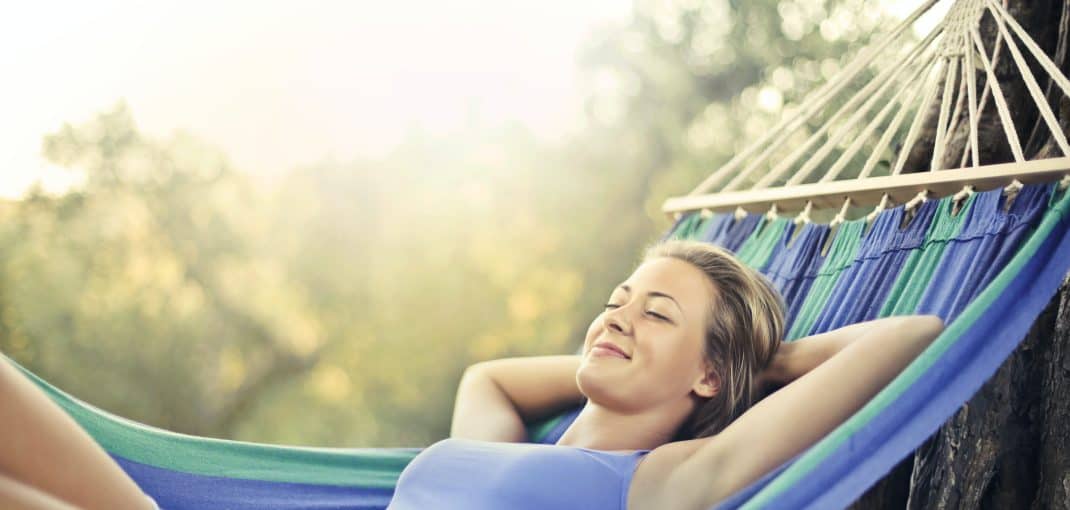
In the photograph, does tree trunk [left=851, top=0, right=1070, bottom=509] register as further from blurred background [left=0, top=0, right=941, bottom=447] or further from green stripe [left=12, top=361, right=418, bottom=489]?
blurred background [left=0, top=0, right=941, bottom=447]

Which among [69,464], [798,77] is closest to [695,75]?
[798,77]

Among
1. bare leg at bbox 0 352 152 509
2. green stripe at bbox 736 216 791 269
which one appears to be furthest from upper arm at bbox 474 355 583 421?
bare leg at bbox 0 352 152 509

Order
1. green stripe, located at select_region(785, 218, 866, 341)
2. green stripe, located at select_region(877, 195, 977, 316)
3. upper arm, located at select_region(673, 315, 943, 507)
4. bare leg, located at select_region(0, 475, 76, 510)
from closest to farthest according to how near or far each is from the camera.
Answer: bare leg, located at select_region(0, 475, 76, 510) < upper arm, located at select_region(673, 315, 943, 507) < green stripe, located at select_region(877, 195, 977, 316) < green stripe, located at select_region(785, 218, 866, 341)

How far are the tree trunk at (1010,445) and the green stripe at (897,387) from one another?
2.24 ft

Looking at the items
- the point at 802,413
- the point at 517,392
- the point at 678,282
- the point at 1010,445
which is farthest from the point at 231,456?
the point at 1010,445

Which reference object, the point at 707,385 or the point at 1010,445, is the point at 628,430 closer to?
the point at 707,385

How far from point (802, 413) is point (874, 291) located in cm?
49

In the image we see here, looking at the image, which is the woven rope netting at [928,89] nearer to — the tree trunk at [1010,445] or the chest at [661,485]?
the tree trunk at [1010,445]

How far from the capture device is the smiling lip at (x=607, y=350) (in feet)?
5.55

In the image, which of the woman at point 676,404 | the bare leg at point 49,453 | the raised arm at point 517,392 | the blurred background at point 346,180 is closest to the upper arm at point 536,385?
the raised arm at point 517,392

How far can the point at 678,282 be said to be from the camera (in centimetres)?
175

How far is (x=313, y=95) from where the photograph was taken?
7891 mm

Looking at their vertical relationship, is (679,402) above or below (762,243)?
below

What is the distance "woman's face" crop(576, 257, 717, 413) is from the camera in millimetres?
1681
